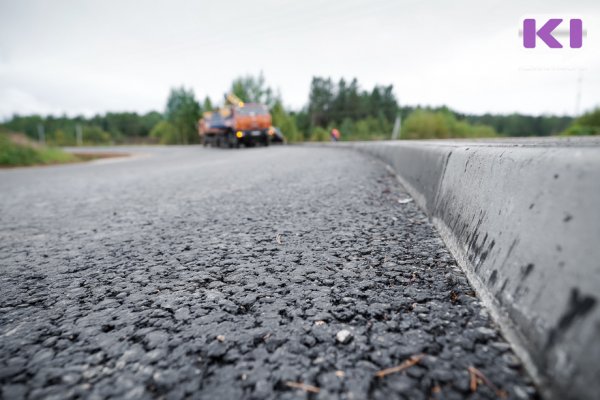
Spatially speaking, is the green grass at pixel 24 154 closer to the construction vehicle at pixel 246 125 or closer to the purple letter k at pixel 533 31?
the construction vehicle at pixel 246 125

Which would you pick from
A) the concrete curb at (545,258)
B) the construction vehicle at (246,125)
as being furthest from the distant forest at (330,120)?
the concrete curb at (545,258)

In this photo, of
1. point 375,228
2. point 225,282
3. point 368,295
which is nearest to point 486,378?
point 368,295

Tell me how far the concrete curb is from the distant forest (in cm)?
3093

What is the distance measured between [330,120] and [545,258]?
70.2m

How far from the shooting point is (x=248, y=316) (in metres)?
1.12

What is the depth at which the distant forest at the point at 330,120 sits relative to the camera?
134 ft

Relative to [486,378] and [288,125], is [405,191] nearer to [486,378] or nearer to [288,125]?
[486,378]

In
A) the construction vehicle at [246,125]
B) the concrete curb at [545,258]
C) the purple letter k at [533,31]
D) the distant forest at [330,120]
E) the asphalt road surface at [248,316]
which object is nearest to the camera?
the concrete curb at [545,258]

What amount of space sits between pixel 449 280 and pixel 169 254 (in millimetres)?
1417

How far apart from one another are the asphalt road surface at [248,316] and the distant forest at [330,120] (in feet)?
102

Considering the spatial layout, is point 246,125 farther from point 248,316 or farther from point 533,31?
point 248,316

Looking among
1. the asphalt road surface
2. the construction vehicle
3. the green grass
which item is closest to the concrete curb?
the asphalt road surface

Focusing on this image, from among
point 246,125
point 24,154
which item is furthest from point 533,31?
point 24,154

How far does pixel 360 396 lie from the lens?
764mm
